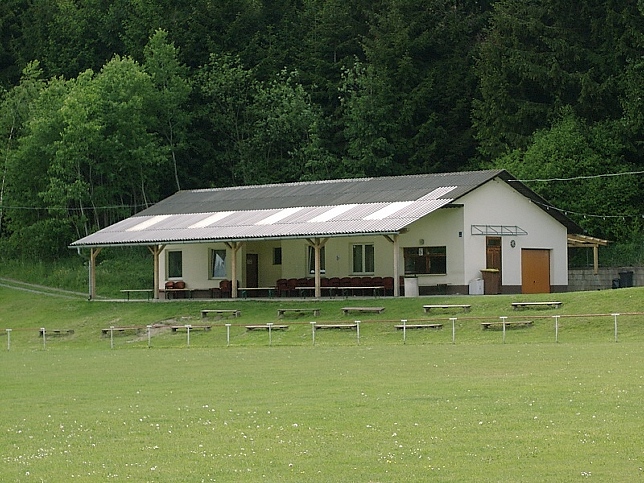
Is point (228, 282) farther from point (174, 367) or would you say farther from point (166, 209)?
point (174, 367)

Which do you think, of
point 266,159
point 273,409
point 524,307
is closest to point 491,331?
point 524,307

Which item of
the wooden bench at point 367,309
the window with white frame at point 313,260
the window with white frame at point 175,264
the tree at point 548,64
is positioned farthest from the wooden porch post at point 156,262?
the tree at point 548,64

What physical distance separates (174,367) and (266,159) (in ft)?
152

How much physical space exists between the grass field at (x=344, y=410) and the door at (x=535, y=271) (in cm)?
1153

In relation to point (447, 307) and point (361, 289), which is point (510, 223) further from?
point (447, 307)

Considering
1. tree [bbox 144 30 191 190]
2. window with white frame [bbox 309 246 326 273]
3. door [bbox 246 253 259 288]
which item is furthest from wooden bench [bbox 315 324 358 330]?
tree [bbox 144 30 191 190]

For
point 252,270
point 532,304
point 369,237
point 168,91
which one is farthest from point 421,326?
point 168,91

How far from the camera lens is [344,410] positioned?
1742 cm

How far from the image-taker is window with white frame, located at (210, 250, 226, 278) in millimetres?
51531

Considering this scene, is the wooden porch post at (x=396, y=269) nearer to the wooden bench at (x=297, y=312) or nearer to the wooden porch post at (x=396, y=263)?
the wooden porch post at (x=396, y=263)

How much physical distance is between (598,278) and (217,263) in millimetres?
16098

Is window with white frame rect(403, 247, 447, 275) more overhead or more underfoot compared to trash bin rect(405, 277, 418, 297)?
more overhead

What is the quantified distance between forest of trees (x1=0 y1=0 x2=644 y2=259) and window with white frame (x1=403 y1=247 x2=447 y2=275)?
41.2 ft

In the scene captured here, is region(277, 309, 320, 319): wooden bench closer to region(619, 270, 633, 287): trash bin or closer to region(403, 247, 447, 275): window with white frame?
region(403, 247, 447, 275): window with white frame
